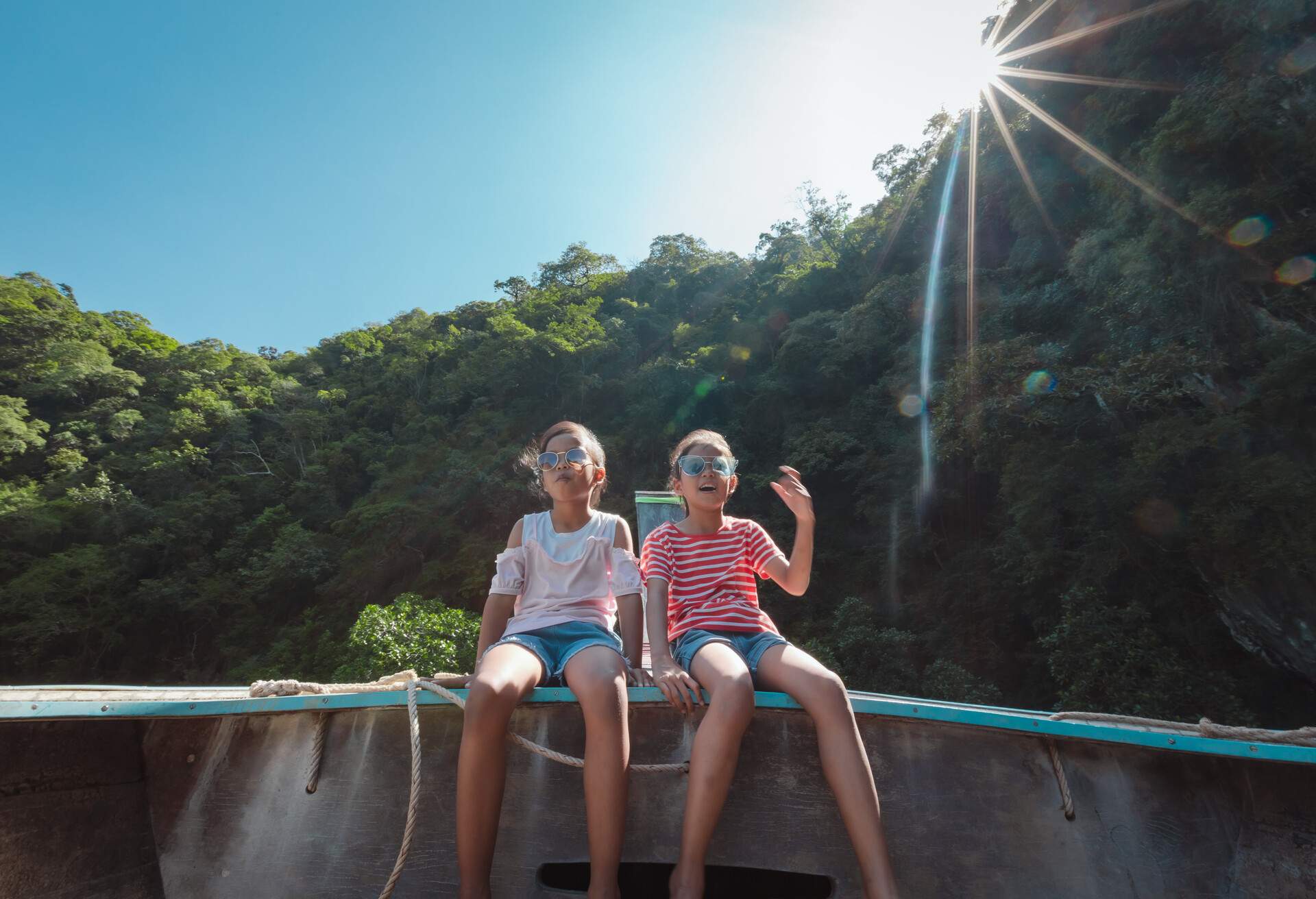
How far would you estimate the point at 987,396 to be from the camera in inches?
402

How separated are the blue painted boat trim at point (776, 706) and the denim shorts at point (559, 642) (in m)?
0.14

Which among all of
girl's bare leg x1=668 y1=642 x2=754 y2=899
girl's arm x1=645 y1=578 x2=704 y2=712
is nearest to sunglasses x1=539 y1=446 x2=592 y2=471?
girl's arm x1=645 y1=578 x2=704 y2=712

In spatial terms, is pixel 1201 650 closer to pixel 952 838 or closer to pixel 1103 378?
pixel 1103 378

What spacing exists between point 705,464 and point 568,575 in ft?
2.01

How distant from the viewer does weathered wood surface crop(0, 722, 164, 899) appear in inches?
66.0

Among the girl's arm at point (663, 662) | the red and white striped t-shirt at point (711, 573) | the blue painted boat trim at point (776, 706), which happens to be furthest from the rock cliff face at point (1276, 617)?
the girl's arm at point (663, 662)

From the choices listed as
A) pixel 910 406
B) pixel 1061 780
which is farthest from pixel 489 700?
pixel 910 406

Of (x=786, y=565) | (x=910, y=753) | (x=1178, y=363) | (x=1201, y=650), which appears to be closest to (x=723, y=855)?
(x=910, y=753)

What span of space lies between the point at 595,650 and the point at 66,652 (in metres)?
Result: 21.7

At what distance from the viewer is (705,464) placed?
2.22 meters

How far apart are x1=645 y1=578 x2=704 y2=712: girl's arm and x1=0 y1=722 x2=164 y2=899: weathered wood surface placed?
1.61 meters

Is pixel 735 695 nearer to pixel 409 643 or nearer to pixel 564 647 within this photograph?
pixel 564 647

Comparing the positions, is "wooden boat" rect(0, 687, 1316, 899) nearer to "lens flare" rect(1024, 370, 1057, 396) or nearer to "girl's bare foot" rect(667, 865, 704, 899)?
"girl's bare foot" rect(667, 865, 704, 899)

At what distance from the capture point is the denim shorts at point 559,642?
5.95ft
